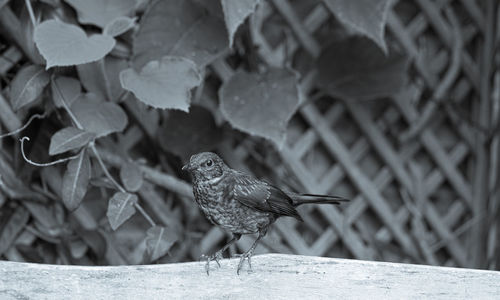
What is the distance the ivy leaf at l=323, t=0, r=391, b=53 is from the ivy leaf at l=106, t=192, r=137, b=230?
654mm

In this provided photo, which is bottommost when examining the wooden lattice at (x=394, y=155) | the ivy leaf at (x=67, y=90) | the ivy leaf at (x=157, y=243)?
the wooden lattice at (x=394, y=155)

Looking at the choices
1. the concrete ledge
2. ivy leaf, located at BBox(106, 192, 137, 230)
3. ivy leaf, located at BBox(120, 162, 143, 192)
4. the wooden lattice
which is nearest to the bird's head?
the concrete ledge

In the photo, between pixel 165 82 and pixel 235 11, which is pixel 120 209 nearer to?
pixel 165 82

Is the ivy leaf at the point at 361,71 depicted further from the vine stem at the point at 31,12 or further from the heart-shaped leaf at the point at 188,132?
the vine stem at the point at 31,12

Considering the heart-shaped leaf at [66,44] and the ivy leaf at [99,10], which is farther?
the ivy leaf at [99,10]

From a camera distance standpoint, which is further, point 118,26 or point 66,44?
point 118,26

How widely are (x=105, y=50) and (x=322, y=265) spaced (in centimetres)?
64

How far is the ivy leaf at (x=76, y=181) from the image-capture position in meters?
1.39

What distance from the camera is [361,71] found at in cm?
186

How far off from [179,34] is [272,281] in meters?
0.74

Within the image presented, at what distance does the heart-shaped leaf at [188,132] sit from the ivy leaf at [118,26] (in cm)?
28

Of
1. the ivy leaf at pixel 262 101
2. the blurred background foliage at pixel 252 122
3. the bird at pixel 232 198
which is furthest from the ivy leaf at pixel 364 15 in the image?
the bird at pixel 232 198

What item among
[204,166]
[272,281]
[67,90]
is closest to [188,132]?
[67,90]

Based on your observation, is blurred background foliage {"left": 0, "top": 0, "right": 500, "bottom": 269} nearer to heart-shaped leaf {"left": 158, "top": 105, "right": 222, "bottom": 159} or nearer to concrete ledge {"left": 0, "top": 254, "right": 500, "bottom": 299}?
heart-shaped leaf {"left": 158, "top": 105, "right": 222, "bottom": 159}
